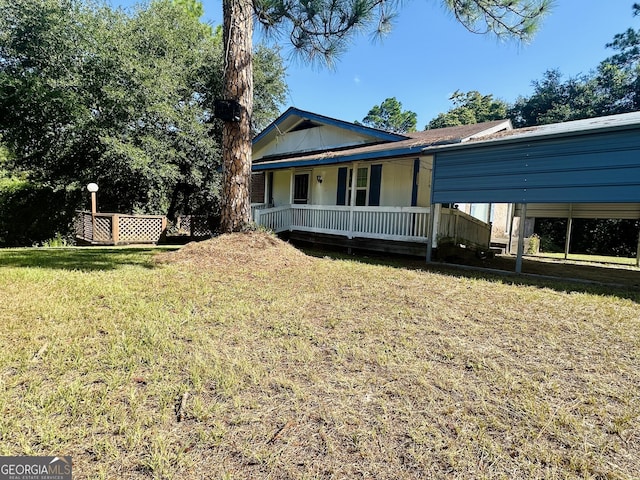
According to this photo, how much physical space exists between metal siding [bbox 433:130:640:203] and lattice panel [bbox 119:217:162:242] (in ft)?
36.8

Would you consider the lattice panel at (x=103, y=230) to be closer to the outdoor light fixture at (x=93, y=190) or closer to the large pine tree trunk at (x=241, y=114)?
the outdoor light fixture at (x=93, y=190)

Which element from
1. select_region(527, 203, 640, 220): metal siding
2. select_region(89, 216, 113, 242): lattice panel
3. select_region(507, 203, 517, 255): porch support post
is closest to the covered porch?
select_region(507, 203, 517, 255): porch support post

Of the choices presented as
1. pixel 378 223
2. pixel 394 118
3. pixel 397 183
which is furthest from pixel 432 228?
pixel 394 118

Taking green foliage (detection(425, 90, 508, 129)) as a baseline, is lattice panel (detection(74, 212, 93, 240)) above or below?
below

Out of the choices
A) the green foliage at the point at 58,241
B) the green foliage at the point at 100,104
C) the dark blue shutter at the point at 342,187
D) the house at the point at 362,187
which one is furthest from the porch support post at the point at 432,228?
the green foliage at the point at 58,241

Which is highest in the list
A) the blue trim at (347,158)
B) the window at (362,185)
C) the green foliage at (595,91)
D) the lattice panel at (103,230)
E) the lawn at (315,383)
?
the green foliage at (595,91)

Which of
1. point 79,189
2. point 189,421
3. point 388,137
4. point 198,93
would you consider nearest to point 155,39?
point 198,93

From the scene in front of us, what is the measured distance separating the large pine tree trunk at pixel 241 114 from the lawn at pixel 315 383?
2908 mm

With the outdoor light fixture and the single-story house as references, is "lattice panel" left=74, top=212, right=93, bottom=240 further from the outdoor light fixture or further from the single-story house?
the single-story house

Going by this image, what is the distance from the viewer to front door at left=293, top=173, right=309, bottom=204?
553 inches

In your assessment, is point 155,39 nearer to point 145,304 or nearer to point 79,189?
point 79,189

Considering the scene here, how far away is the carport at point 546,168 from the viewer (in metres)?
5.86

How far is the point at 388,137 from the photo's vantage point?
1093 cm

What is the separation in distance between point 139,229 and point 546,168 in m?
13.7
